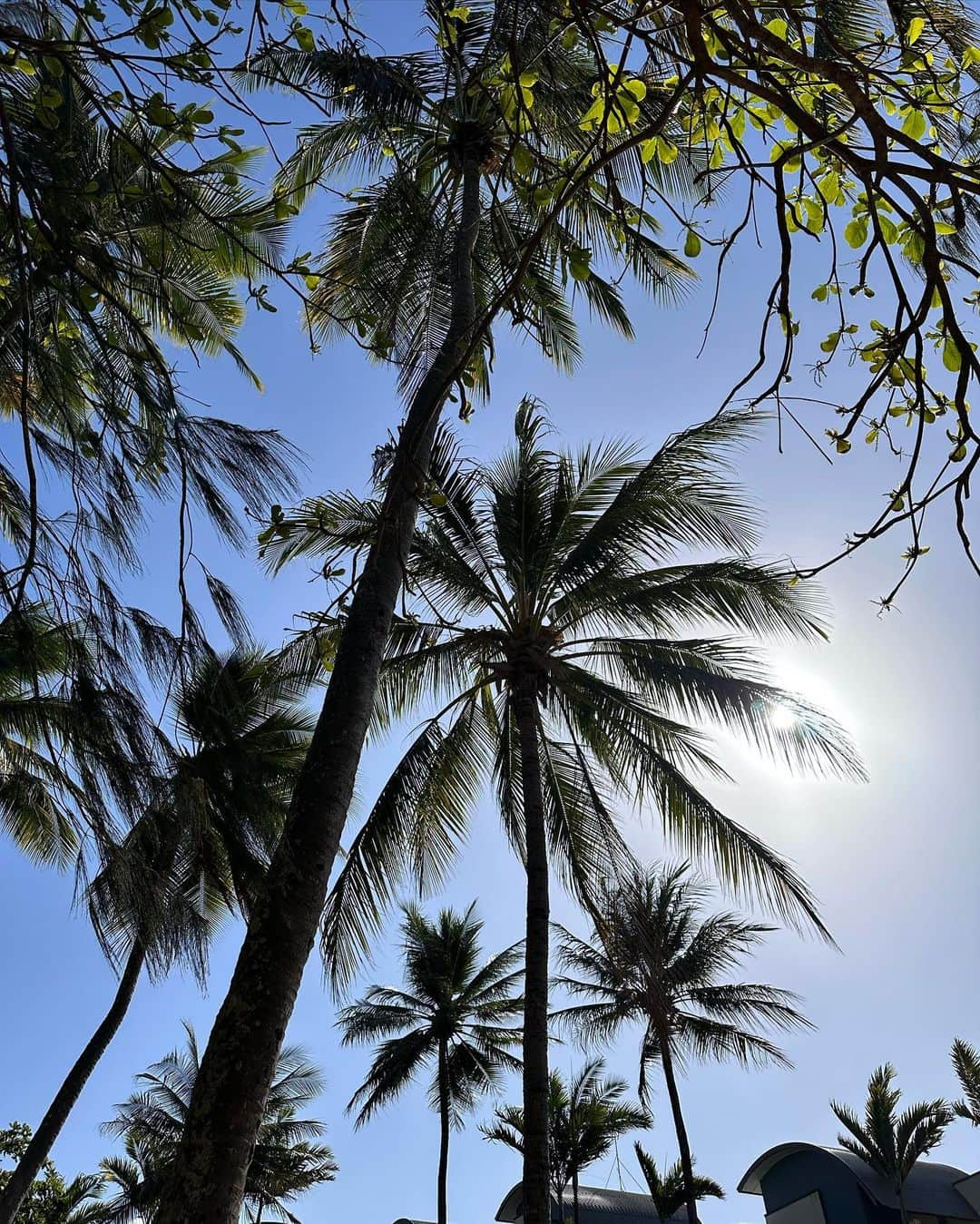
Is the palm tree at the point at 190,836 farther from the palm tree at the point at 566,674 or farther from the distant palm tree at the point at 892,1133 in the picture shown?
the distant palm tree at the point at 892,1133

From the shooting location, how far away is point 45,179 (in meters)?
3.30

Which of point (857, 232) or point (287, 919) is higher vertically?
point (857, 232)

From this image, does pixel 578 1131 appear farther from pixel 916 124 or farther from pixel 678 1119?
pixel 916 124

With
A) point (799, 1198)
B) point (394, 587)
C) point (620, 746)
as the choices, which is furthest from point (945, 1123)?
point (394, 587)

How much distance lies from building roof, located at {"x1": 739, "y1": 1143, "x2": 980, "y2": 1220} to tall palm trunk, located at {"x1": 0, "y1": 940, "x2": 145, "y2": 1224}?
16095 millimetres

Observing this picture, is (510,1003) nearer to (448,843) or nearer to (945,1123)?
(945,1123)

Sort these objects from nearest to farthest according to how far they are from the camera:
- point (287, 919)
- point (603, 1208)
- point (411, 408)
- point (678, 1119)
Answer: point (287, 919)
point (411, 408)
point (678, 1119)
point (603, 1208)

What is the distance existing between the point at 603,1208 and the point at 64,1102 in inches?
747

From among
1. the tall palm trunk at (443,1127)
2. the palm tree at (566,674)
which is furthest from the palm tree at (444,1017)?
the palm tree at (566,674)

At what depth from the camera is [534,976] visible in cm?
863

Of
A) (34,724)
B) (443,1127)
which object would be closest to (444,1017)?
(443,1127)

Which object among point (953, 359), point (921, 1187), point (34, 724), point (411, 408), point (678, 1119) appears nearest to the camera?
point (953, 359)

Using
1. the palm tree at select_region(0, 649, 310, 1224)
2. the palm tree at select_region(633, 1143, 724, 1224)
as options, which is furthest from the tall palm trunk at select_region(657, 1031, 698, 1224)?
the palm tree at select_region(0, 649, 310, 1224)

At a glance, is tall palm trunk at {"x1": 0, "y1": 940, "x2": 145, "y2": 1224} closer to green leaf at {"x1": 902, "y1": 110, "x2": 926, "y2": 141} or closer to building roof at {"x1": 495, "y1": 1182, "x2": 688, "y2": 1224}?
green leaf at {"x1": 902, "y1": 110, "x2": 926, "y2": 141}
